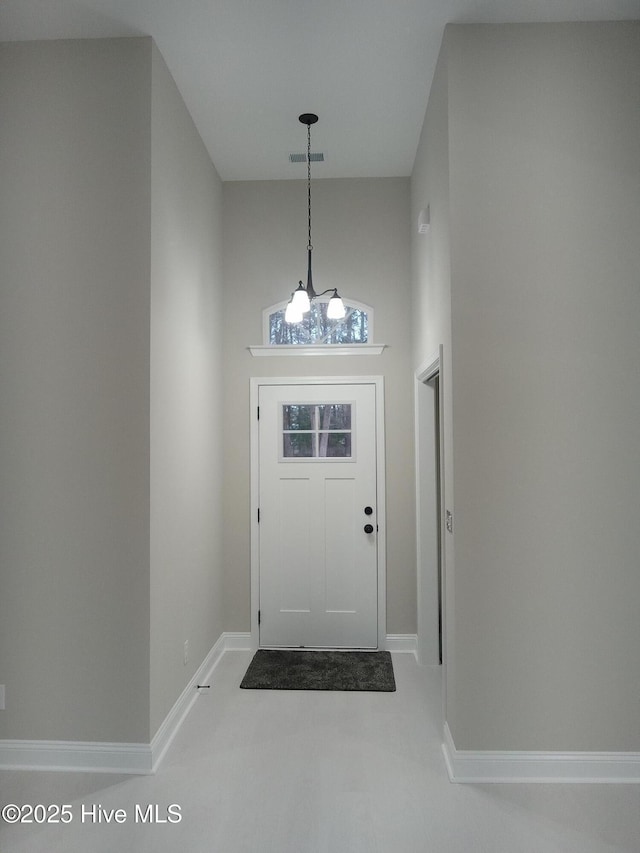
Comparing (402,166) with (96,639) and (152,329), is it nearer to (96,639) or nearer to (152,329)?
(152,329)

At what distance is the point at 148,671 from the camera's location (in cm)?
261

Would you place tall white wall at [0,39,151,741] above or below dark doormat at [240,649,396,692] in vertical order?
above

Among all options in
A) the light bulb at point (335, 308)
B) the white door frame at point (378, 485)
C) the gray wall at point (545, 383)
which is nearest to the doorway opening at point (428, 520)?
the white door frame at point (378, 485)

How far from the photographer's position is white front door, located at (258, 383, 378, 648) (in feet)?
13.7

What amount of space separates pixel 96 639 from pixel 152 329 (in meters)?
1.43

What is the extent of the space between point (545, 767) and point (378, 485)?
6.75 feet

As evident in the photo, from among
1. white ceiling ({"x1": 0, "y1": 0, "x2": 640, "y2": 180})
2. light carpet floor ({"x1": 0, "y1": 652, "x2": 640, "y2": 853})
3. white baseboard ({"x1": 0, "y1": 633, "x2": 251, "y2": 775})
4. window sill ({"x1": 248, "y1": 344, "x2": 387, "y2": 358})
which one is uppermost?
white ceiling ({"x1": 0, "y1": 0, "x2": 640, "y2": 180})

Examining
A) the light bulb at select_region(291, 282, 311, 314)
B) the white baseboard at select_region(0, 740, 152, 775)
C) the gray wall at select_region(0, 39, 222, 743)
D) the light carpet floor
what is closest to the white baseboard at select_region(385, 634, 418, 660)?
the light carpet floor

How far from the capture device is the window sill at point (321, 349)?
13.8ft

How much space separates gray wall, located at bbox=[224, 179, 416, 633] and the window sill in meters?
0.05

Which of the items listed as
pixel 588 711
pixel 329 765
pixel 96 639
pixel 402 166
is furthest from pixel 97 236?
pixel 588 711

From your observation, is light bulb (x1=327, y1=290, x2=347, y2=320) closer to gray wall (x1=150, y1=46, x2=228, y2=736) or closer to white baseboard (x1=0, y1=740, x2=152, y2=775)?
gray wall (x1=150, y1=46, x2=228, y2=736)

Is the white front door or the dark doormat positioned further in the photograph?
the white front door

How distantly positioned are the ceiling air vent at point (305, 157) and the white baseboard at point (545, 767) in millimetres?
3566
